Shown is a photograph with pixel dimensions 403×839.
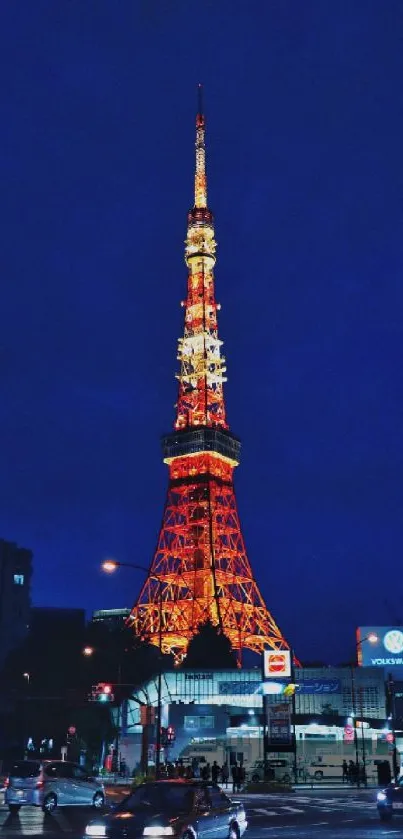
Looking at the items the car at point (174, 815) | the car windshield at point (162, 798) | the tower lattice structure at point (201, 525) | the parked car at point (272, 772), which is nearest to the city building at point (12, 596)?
the tower lattice structure at point (201, 525)

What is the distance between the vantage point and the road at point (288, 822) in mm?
20922

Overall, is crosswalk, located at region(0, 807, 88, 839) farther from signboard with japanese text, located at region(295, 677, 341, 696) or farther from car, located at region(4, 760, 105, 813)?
signboard with japanese text, located at region(295, 677, 341, 696)

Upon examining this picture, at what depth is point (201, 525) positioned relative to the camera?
101 m

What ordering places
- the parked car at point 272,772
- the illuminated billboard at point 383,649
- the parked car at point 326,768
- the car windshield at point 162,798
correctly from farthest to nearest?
the illuminated billboard at point 383,649, the parked car at point 326,768, the parked car at point 272,772, the car windshield at point 162,798

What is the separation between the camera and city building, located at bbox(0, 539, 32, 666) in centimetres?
11394

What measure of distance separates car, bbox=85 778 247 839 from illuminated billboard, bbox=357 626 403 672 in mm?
88681

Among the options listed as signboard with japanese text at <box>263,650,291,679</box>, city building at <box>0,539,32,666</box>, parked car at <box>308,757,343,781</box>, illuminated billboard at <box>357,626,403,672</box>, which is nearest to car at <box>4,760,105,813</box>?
signboard with japanese text at <box>263,650,291,679</box>

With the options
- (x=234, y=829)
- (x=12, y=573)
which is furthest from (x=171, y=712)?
(x=234, y=829)

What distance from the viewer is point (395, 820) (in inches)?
1044

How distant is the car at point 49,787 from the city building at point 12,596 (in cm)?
8795

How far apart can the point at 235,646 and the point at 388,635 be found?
18.7 m

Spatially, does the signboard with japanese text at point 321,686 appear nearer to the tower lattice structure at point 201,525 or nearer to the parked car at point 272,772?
the tower lattice structure at point 201,525

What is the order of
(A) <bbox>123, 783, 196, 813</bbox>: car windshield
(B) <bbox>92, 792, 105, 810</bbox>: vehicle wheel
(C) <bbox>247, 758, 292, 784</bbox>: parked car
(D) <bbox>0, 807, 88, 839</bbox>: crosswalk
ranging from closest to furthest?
(A) <bbox>123, 783, 196, 813</bbox>: car windshield < (D) <bbox>0, 807, 88, 839</bbox>: crosswalk < (B) <bbox>92, 792, 105, 810</bbox>: vehicle wheel < (C) <bbox>247, 758, 292, 784</bbox>: parked car

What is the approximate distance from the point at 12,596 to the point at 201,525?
2987 centimetres
